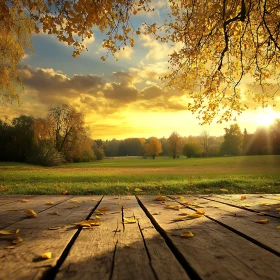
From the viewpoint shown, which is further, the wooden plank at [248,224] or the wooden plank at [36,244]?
the wooden plank at [248,224]

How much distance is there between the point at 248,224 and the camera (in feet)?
7.13

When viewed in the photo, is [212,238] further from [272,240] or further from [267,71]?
[267,71]

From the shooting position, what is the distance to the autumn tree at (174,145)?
87.2 meters

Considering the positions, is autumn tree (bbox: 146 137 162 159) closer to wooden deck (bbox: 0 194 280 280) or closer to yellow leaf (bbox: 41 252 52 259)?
wooden deck (bbox: 0 194 280 280)

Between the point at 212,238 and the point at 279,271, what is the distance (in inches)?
22.2

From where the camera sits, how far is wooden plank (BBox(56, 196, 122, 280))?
120 cm

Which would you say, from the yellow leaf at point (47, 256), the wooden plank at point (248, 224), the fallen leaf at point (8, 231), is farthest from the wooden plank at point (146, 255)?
the fallen leaf at point (8, 231)

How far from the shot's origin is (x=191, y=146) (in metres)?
77.8

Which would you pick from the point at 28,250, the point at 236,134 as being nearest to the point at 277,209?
the point at 28,250

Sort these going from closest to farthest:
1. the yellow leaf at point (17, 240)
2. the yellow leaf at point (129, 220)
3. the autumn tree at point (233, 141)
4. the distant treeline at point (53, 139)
Answer: the yellow leaf at point (17, 240) → the yellow leaf at point (129, 220) → the distant treeline at point (53, 139) → the autumn tree at point (233, 141)

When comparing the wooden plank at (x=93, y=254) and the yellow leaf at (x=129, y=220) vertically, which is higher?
the wooden plank at (x=93, y=254)

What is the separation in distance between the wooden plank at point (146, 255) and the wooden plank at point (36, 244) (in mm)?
389

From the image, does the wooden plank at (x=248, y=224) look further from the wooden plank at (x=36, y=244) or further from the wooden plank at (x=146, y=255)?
the wooden plank at (x=36, y=244)

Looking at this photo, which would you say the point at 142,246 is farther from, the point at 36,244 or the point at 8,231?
the point at 8,231
